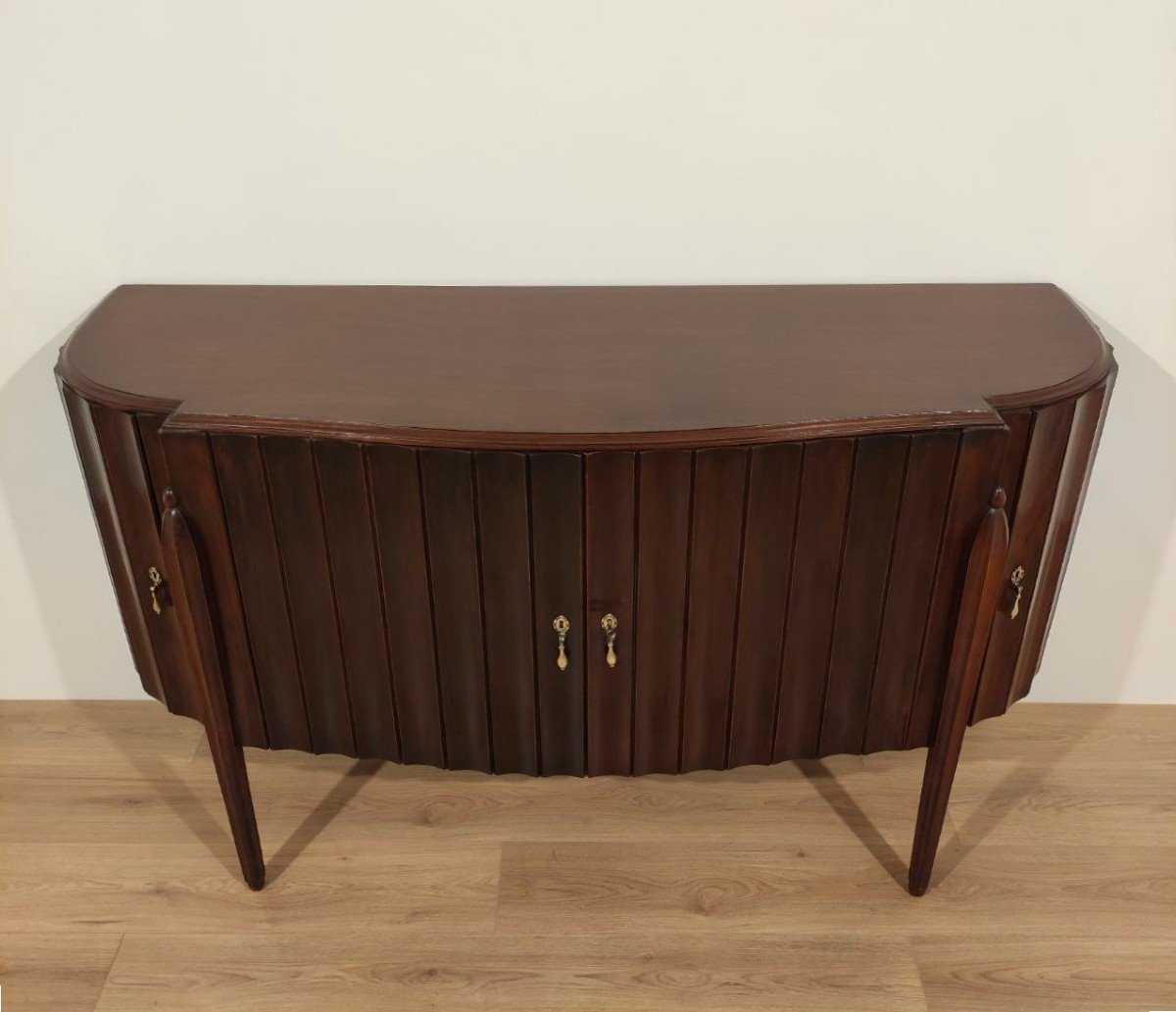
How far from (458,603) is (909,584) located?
56cm

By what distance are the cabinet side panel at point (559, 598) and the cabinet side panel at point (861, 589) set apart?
324 millimetres

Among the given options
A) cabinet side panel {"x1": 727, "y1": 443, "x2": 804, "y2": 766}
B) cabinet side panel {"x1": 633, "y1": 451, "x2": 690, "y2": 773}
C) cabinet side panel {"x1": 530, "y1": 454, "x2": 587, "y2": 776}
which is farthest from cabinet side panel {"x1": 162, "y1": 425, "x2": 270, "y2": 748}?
cabinet side panel {"x1": 727, "y1": 443, "x2": 804, "y2": 766}

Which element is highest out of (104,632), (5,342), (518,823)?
(5,342)

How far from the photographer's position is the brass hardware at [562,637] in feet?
4.48

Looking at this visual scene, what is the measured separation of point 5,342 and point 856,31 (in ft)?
4.40

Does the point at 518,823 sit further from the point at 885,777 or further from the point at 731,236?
the point at 731,236

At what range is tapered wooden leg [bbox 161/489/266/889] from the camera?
134 cm

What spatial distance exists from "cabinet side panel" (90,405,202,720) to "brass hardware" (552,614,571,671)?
0.53 m

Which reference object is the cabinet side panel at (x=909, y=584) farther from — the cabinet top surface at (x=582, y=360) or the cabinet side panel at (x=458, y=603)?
the cabinet side panel at (x=458, y=603)

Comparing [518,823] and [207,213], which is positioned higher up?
[207,213]

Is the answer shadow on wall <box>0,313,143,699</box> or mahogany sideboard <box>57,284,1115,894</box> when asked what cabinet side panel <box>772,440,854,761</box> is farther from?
shadow on wall <box>0,313,143,699</box>

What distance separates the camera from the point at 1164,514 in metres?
1.85

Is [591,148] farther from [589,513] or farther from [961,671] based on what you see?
[961,671]

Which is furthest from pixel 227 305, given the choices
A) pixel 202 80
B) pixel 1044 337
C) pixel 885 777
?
pixel 885 777
